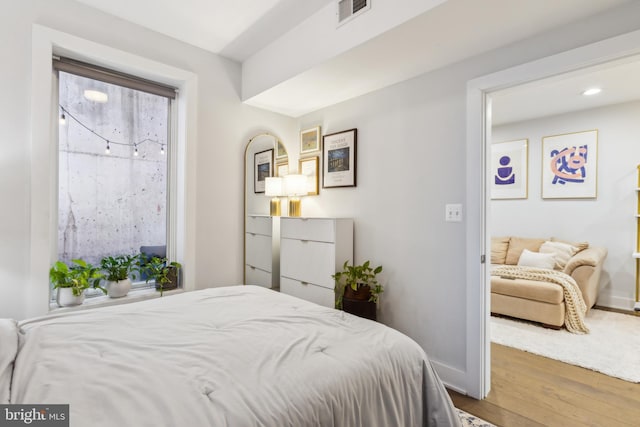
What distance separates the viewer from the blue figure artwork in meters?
4.67

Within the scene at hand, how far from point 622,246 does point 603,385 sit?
2.46m

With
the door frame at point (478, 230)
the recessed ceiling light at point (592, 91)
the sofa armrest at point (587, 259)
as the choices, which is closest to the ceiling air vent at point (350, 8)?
the door frame at point (478, 230)

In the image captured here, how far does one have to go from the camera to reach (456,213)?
214 cm

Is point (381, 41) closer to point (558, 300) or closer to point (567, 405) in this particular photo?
point (567, 405)

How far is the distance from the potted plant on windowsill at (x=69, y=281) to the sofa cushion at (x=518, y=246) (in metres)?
4.75

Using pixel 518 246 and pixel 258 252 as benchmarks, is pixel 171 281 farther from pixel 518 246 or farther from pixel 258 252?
pixel 518 246

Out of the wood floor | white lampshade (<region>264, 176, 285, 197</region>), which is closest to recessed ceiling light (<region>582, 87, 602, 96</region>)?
the wood floor

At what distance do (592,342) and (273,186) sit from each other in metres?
3.32

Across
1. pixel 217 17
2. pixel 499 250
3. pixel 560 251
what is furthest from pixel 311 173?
pixel 560 251

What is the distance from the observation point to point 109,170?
2.43m

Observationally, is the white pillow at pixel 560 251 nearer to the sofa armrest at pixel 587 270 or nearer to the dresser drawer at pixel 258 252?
the sofa armrest at pixel 587 270

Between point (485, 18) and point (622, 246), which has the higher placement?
point (485, 18)

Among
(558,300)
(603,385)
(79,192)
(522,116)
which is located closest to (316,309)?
(79,192)

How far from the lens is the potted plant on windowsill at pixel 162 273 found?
249cm
